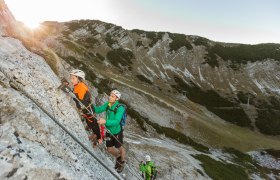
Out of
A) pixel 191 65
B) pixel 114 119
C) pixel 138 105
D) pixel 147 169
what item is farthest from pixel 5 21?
pixel 191 65

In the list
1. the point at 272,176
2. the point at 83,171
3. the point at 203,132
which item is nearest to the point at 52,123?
the point at 83,171

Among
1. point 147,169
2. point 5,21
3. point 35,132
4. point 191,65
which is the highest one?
point 5,21

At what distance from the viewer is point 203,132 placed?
80500 millimetres

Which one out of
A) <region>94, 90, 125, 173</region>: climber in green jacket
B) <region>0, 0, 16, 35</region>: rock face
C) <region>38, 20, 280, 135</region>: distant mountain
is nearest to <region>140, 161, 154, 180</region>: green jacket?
<region>94, 90, 125, 173</region>: climber in green jacket

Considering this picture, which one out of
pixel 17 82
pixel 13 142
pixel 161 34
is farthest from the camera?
pixel 161 34

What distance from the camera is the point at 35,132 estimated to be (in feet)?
37.8

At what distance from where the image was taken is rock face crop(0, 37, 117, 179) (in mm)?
9664

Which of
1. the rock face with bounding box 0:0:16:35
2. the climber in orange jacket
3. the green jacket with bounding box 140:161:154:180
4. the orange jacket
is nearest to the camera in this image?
the climber in orange jacket

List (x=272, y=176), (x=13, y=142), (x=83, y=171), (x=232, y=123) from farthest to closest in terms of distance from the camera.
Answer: (x=232, y=123) → (x=272, y=176) → (x=83, y=171) → (x=13, y=142)

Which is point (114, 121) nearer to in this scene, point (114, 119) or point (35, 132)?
point (114, 119)

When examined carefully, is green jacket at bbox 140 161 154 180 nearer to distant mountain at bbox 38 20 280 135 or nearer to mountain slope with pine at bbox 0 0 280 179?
mountain slope with pine at bbox 0 0 280 179

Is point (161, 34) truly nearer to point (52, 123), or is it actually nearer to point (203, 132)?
point (203, 132)

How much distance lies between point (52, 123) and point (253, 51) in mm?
195599

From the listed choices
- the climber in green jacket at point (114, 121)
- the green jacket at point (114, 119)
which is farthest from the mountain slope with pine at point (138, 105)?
the green jacket at point (114, 119)
